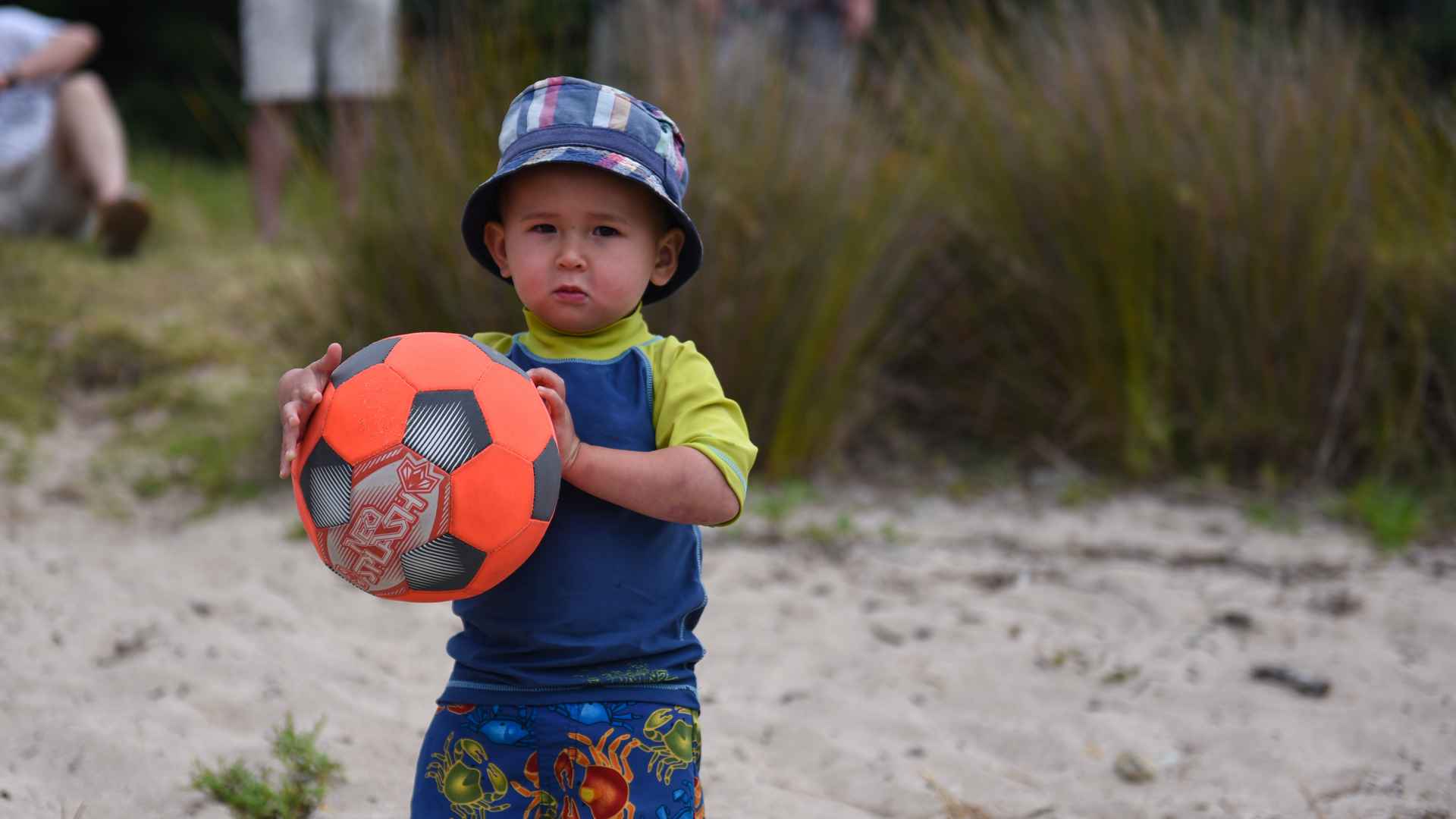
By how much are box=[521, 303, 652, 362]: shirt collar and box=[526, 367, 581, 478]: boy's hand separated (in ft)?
0.40

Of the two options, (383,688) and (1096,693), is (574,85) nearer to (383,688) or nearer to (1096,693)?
(383,688)

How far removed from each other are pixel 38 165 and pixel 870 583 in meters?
4.52

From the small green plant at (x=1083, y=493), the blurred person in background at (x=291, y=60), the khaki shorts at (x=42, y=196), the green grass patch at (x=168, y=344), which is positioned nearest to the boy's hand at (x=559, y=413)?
the green grass patch at (x=168, y=344)

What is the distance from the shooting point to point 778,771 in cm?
273

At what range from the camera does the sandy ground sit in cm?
261

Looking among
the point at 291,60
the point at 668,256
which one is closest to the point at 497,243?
the point at 668,256

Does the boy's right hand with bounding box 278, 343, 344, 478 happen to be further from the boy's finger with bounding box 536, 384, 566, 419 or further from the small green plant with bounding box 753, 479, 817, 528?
the small green plant with bounding box 753, 479, 817, 528

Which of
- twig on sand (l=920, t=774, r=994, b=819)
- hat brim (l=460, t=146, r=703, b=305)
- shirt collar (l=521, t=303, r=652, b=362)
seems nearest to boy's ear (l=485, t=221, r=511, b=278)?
hat brim (l=460, t=146, r=703, b=305)

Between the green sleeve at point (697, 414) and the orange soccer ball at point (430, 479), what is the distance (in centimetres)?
20

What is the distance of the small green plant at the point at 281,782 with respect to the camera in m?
2.34

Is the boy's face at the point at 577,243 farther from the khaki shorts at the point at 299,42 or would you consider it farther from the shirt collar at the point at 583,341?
the khaki shorts at the point at 299,42

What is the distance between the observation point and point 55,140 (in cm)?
621

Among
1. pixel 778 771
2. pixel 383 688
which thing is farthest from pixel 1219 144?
pixel 383 688

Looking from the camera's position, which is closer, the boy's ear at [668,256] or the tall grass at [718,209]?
the boy's ear at [668,256]
